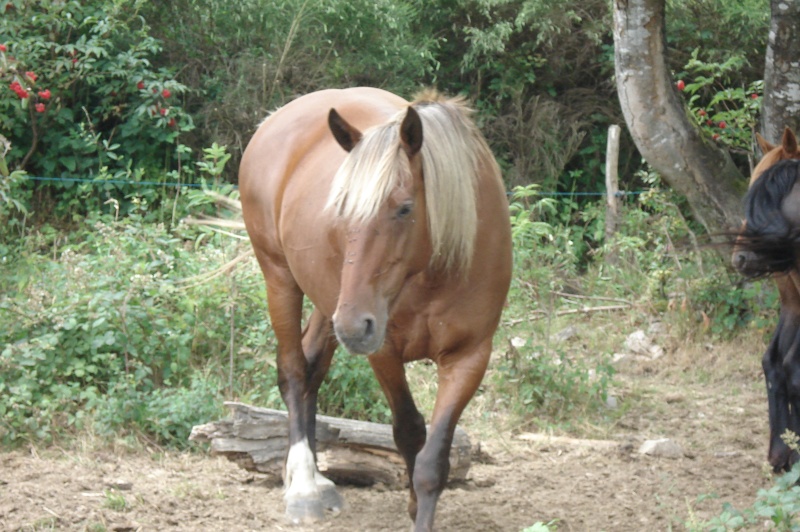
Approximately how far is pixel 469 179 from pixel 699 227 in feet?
19.8

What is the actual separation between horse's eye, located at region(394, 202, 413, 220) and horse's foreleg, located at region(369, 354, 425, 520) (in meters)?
0.70

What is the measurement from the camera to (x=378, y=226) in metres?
3.49

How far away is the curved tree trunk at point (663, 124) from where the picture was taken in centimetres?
668

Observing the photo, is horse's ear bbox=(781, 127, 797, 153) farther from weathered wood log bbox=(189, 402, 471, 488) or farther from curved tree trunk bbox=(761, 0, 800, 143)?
weathered wood log bbox=(189, 402, 471, 488)

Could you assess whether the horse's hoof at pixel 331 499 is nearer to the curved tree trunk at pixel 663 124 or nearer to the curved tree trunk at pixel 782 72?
the curved tree trunk at pixel 663 124

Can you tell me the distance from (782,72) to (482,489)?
3656 millimetres

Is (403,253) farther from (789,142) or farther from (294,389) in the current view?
Result: (789,142)

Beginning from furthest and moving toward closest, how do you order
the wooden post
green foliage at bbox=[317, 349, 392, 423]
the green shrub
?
the wooden post → the green shrub → green foliage at bbox=[317, 349, 392, 423]

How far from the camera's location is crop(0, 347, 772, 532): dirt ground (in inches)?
167

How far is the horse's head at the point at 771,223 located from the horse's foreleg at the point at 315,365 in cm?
A: 198

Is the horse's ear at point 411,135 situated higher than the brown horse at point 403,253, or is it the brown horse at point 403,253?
the horse's ear at point 411,135

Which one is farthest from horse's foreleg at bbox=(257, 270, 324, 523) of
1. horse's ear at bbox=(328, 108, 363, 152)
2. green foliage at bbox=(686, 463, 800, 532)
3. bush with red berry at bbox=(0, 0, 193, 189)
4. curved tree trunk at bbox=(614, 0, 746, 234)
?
bush with red berry at bbox=(0, 0, 193, 189)

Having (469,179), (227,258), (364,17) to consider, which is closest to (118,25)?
(364,17)

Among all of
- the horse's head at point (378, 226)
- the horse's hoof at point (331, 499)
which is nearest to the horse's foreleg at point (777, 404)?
the horse's hoof at point (331, 499)
